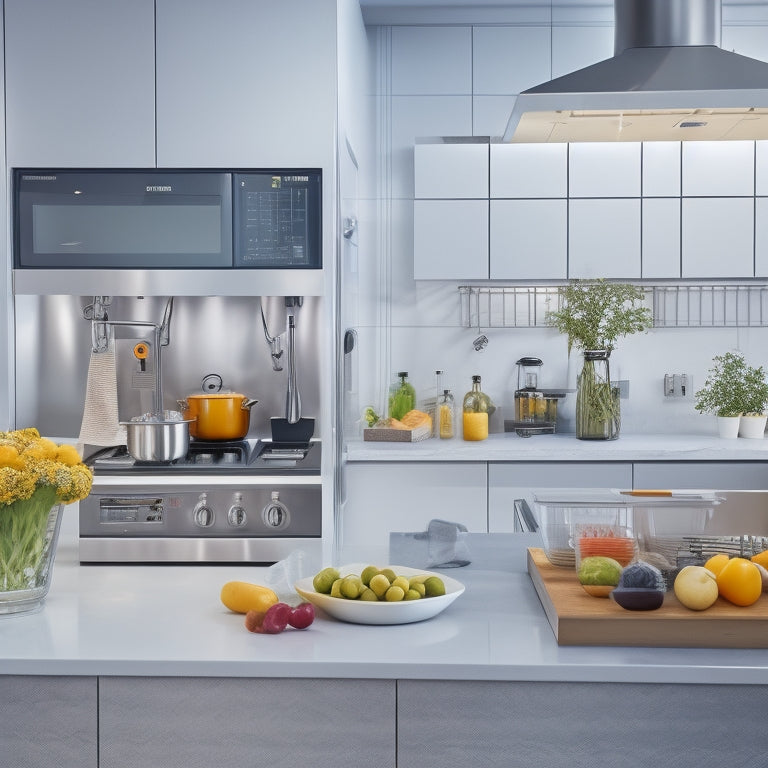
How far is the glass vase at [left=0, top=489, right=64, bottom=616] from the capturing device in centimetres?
164

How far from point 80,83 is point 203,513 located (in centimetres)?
139

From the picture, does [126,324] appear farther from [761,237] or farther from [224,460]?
[761,237]

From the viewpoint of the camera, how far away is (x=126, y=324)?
279cm

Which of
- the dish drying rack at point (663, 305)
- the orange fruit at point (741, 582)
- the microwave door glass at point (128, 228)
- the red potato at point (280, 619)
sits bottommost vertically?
the red potato at point (280, 619)

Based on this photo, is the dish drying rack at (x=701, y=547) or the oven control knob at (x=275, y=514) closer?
the dish drying rack at (x=701, y=547)

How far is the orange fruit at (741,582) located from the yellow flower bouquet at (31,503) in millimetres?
1125

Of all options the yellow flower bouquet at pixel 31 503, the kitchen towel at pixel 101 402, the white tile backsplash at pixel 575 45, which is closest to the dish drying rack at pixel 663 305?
the white tile backsplash at pixel 575 45

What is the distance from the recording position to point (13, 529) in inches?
64.7

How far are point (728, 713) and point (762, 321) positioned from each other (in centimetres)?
311

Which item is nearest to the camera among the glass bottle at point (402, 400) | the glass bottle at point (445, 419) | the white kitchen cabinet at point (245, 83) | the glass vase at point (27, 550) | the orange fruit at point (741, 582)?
the orange fruit at point (741, 582)

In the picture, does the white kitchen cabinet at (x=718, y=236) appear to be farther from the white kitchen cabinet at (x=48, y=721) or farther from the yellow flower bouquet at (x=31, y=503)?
the white kitchen cabinet at (x=48, y=721)

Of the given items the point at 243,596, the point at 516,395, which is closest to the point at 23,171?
the point at 243,596

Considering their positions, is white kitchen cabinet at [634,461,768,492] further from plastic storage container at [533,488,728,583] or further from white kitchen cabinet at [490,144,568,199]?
plastic storage container at [533,488,728,583]

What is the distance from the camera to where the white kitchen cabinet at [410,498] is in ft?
11.8
